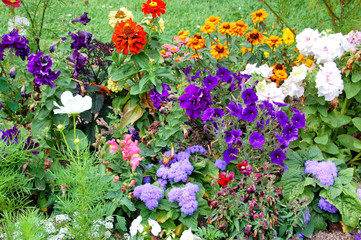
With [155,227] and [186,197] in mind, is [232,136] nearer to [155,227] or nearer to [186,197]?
[186,197]

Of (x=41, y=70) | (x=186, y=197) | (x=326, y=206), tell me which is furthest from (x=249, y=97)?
(x=41, y=70)

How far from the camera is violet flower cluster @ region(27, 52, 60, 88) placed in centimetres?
245

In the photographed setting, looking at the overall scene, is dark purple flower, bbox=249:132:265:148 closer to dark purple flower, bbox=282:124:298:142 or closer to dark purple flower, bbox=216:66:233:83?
dark purple flower, bbox=282:124:298:142

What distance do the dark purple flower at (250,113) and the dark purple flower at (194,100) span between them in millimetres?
265

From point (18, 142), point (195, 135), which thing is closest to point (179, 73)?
point (195, 135)

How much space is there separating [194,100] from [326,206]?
1.13m

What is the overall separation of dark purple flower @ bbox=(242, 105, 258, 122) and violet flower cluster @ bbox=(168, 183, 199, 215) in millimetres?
565

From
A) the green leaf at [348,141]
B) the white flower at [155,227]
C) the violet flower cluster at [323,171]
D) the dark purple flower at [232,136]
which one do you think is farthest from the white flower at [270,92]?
the white flower at [155,227]

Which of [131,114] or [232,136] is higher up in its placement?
[232,136]

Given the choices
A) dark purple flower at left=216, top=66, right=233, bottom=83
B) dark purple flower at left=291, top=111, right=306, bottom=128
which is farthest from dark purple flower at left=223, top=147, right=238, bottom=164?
dark purple flower at left=216, top=66, right=233, bottom=83

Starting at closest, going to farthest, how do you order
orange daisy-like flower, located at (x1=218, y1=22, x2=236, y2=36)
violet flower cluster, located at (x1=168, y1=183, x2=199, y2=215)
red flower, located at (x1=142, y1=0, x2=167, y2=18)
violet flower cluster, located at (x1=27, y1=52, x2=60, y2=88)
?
violet flower cluster, located at (x1=168, y1=183, x2=199, y2=215) < violet flower cluster, located at (x1=27, y1=52, x2=60, y2=88) < red flower, located at (x1=142, y1=0, x2=167, y2=18) < orange daisy-like flower, located at (x1=218, y1=22, x2=236, y2=36)

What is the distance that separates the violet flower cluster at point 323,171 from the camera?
256cm

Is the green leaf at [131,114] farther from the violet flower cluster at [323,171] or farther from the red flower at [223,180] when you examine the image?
the violet flower cluster at [323,171]

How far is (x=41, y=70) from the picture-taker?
8.08 ft
